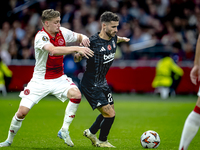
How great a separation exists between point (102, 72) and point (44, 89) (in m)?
1.05

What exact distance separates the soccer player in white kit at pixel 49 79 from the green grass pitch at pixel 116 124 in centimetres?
44

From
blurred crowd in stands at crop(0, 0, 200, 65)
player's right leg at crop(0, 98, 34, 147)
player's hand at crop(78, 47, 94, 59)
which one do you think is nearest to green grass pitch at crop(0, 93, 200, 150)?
player's right leg at crop(0, 98, 34, 147)

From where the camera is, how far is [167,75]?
1472cm

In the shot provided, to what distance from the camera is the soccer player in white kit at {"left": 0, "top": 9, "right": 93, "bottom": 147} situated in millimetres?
5453

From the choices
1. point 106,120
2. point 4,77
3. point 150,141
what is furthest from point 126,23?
point 150,141

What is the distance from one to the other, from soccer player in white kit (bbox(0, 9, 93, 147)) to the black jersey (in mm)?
141

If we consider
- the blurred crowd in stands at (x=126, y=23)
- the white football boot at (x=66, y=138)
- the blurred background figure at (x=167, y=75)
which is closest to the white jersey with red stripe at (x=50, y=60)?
the white football boot at (x=66, y=138)

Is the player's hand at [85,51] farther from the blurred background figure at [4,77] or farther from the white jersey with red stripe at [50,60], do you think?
the blurred background figure at [4,77]

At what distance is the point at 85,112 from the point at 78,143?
4634 mm

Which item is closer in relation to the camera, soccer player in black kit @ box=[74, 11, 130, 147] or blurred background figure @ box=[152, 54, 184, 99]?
soccer player in black kit @ box=[74, 11, 130, 147]

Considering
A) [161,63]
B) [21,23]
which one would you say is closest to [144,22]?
[161,63]

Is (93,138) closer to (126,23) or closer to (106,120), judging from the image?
(106,120)

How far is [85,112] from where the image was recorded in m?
10.6

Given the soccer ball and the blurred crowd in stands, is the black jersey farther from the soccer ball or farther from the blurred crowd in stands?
the blurred crowd in stands
